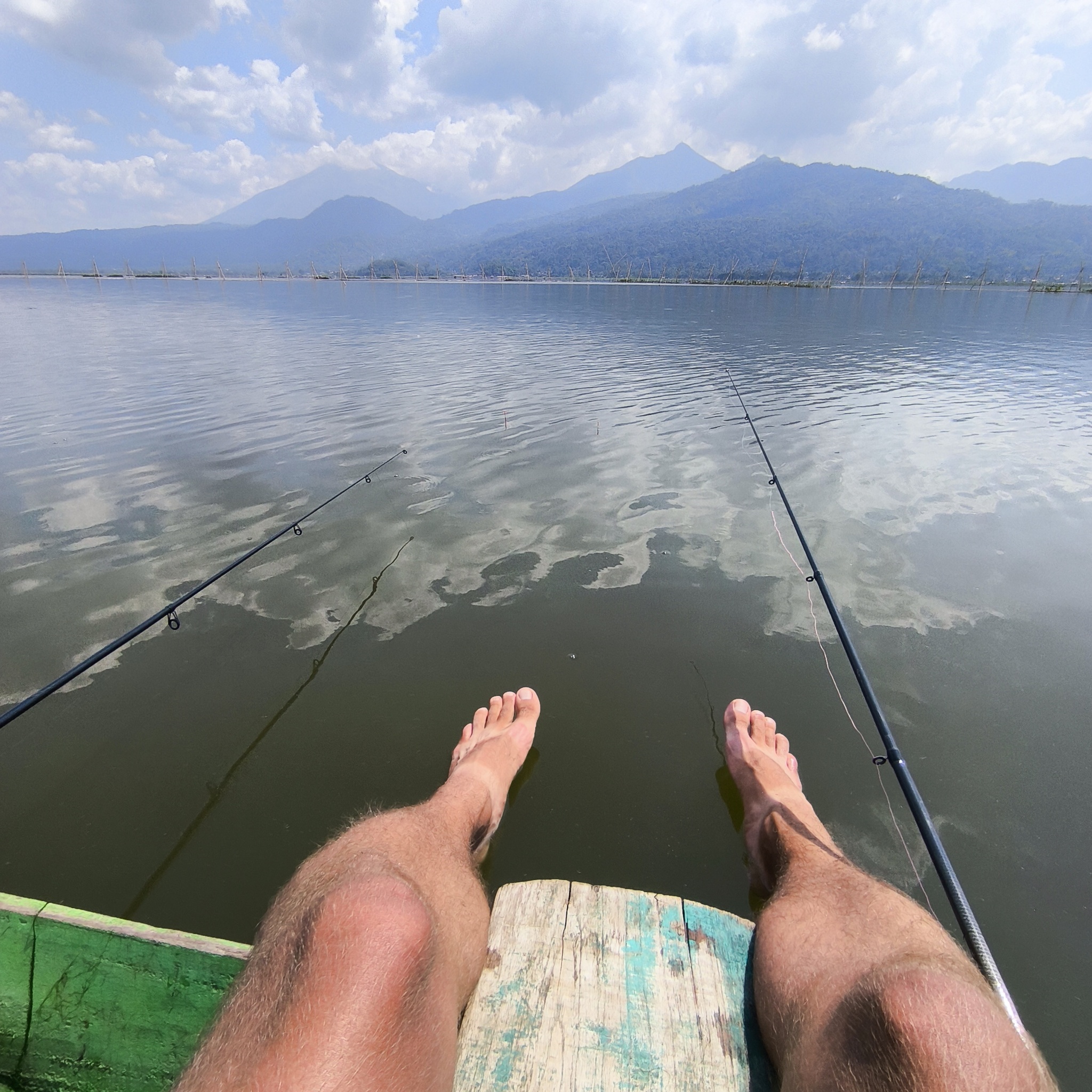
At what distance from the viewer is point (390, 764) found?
3.44 meters

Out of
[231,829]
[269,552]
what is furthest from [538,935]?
[269,552]

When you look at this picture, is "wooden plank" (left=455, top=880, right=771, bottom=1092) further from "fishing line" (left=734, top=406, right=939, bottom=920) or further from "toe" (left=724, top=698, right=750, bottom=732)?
"toe" (left=724, top=698, right=750, bottom=732)

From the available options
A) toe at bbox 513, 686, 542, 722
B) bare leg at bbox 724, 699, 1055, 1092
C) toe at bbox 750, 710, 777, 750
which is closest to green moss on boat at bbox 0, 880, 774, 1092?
bare leg at bbox 724, 699, 1055, 1092

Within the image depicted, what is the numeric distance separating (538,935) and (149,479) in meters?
8.40

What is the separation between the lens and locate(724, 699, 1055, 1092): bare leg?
1.25 m

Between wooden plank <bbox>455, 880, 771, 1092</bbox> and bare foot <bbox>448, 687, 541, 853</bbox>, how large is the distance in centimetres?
76

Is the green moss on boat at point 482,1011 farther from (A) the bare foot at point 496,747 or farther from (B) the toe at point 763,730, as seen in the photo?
(B) the toe at point 763,730

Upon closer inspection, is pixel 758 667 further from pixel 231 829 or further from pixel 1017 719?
pixel 231 829

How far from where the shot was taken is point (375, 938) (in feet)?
4.73

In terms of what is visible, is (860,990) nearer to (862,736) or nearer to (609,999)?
(609,999)

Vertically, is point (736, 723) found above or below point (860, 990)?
below

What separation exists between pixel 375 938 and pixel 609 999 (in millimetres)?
915

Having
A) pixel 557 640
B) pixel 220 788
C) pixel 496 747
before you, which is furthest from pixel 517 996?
pixel 557 640

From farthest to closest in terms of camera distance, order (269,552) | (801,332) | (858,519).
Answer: (801,332) → (858,519) → (269,552)
